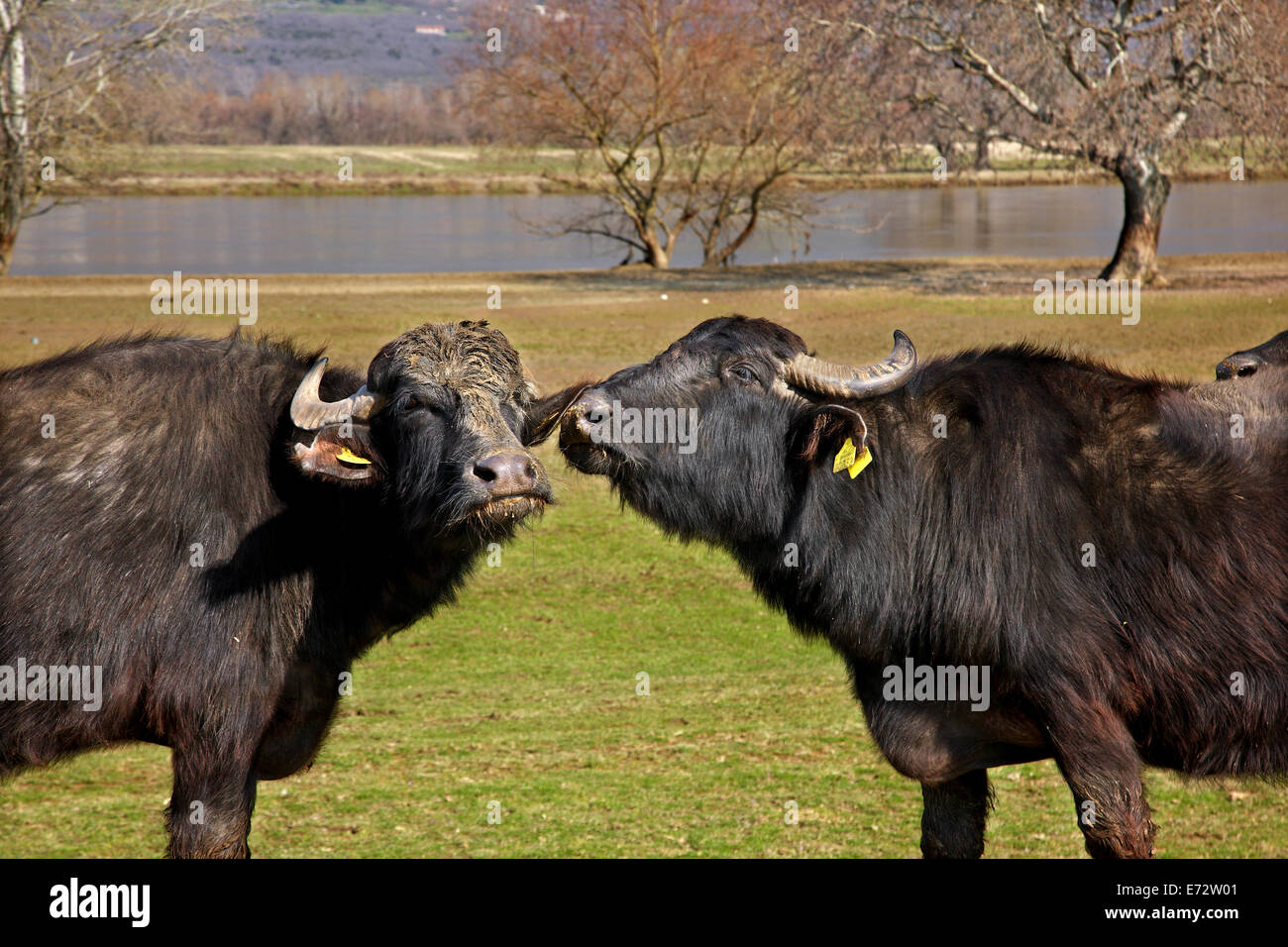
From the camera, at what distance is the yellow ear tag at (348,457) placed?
16.2ft

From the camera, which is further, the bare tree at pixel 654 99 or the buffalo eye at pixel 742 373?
the bare tree at pixel 654 99

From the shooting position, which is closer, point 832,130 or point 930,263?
point 832,130

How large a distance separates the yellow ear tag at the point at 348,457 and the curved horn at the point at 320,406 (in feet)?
0.41

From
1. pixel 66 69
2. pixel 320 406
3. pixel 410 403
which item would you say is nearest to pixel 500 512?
pixel 410 403

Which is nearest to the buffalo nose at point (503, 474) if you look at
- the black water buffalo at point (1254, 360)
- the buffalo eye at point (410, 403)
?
the buffalo eye at point (410, 403)

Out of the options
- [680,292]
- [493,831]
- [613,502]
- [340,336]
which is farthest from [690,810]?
[680,292]

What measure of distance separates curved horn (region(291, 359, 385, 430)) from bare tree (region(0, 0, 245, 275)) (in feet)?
106

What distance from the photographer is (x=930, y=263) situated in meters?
37.2

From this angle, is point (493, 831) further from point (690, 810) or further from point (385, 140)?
point (385, 140)

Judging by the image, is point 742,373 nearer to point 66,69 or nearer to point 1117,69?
point 1117,69

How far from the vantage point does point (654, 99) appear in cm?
3944

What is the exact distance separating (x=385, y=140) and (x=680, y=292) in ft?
333

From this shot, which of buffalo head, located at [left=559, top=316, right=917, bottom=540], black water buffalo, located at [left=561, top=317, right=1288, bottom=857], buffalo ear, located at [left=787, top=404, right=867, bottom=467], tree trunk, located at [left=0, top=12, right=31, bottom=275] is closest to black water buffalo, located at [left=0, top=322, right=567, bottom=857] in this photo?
buffalo head, located at [left=559, top=316, right=917, bottom=540]

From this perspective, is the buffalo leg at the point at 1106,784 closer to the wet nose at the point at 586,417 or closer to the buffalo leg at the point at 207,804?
the wet nose at the point at 586,417
